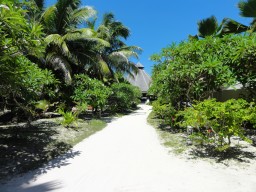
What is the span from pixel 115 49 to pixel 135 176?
1912 cm

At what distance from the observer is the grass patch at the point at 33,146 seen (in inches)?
226

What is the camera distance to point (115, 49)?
75.7ft

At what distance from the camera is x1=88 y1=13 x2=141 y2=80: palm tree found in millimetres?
20094

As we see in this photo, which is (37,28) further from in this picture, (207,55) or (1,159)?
(207,55)

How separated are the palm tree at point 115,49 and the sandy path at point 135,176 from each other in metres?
14.0

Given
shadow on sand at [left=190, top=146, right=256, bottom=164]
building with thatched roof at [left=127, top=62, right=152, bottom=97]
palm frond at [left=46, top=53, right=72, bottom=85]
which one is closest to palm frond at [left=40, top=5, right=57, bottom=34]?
palm frond at [left=46, top=53, right=72, bottom=85]

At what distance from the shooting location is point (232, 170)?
17.2 ft

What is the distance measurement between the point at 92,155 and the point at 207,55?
4821 mm

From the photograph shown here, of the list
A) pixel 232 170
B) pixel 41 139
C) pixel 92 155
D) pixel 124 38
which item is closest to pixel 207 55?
pixel 232 170

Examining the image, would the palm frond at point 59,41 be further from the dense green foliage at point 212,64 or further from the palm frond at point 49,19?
the dense green foliage at point 212,64

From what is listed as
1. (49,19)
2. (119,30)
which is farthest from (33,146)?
(119,30)

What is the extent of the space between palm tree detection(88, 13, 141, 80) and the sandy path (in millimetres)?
13968

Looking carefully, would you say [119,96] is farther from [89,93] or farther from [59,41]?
[59,41]

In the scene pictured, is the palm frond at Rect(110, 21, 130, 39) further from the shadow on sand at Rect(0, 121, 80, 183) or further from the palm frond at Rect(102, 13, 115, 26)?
the shadow on sand at Rect(0, 121, 80, 183)
